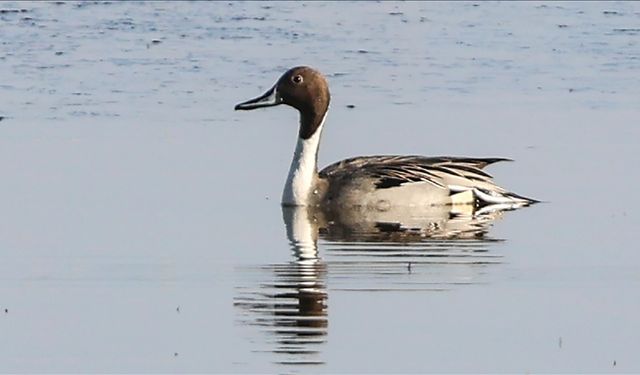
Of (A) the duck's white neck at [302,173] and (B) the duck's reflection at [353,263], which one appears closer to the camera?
(B) the duck's reflection at [353,263]

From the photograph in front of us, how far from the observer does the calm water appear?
9.96 m

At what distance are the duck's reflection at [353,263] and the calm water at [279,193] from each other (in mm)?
30

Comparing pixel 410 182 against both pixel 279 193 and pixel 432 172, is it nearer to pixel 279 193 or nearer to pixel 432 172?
pixel 432 172

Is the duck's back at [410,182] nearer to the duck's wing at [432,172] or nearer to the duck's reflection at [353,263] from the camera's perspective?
the duck's wing at [432,172]

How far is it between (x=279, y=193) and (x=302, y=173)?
337 millimetres

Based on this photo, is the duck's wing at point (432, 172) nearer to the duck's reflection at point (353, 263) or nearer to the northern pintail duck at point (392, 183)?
the northern pintail duck at point (392, 183)

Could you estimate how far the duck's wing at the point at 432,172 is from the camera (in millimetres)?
14820

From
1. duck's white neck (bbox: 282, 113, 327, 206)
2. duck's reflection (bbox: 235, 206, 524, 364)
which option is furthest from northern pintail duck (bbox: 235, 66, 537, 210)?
duck's reflection (bbox: 235, 206, 524, 364)

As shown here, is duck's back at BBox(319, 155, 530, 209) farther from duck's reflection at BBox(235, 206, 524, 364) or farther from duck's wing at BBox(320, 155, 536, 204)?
duck's reflection at BBox(235, 206, 524, 364)

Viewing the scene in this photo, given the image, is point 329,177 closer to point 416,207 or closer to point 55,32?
point 416,207

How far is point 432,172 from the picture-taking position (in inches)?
589

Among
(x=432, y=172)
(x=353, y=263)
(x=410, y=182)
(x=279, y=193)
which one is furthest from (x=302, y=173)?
(x=353, y=263)

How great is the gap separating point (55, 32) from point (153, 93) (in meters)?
3.92

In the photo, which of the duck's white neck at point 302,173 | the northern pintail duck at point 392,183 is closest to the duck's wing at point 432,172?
the northern pintail duck at point 392,183
